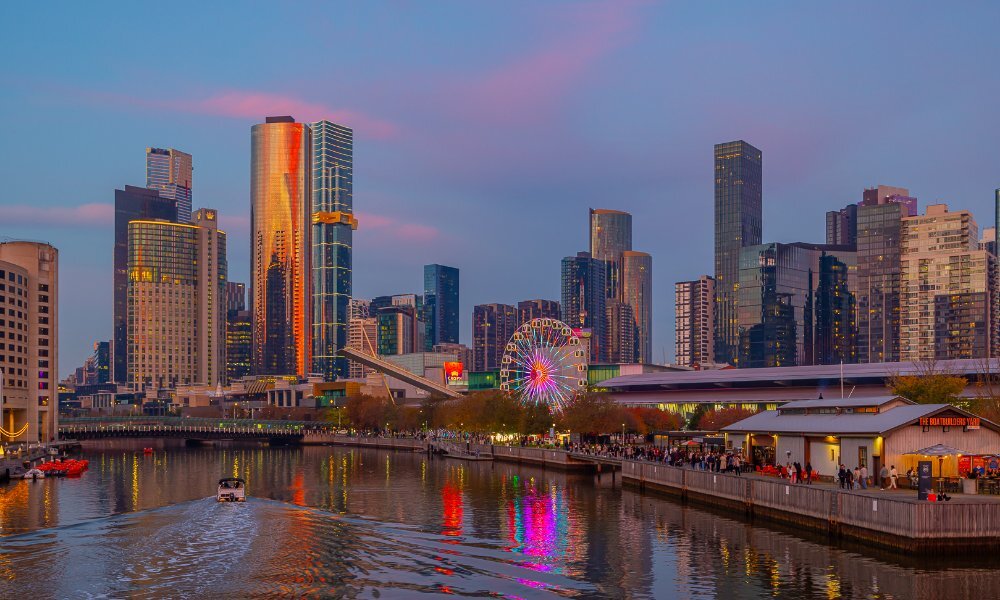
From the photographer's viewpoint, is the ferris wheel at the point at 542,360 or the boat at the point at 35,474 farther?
the ferris wheel at the point at 542,360

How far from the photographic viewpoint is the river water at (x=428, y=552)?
4856 cm

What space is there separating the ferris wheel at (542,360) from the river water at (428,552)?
70.3m

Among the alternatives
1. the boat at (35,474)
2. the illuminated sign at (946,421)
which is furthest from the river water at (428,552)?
the boat at (35,474)

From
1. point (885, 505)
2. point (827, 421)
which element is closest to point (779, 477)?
point (827, 421)

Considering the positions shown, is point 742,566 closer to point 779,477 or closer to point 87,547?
point 779,477

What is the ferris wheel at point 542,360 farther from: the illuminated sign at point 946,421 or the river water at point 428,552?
the illuminated sign at point 946,421

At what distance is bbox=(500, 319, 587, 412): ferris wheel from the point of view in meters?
170

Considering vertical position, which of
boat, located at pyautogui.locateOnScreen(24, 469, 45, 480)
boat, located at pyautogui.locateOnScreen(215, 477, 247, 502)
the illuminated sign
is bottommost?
boat, located at pyautogui.locateOnScreen(24, 469, 45, 480)

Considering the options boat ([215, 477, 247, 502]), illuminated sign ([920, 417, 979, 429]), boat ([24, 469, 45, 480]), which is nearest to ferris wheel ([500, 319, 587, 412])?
boat ([24, 469, 45, 480])

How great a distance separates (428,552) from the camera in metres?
57.7

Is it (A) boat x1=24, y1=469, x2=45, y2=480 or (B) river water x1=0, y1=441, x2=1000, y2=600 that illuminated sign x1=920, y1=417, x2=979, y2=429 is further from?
(A) boat x1=24, y1=469, x2=45, y2=480

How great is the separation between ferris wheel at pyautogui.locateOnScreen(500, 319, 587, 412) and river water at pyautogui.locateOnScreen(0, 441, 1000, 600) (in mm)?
70256

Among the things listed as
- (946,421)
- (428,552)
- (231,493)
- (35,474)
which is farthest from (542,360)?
(428,552)

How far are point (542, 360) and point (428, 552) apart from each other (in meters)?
114
